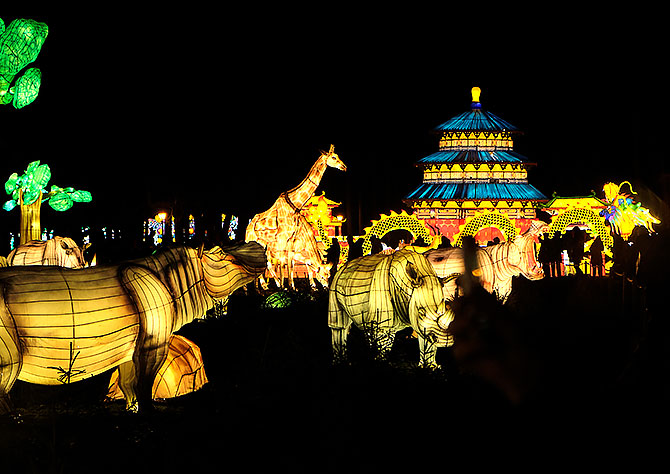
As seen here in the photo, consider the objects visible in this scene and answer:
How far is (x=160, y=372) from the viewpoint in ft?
21.9

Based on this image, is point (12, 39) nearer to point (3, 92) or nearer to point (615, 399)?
point (3, 92)

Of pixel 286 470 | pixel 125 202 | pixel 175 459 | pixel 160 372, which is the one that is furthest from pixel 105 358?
pixel 125 202

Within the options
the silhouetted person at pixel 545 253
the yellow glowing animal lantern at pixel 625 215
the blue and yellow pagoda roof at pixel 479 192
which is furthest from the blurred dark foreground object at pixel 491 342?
the blue and yellow pagoda roof at pixel 479 192

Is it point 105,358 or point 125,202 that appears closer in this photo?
point 105,358

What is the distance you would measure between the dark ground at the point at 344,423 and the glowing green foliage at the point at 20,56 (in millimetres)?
15356

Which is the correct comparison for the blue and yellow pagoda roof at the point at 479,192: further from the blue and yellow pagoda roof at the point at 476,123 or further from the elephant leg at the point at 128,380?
the elephant leg at the point at 128,380

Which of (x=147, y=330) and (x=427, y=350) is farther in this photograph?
(x=427, y=350)

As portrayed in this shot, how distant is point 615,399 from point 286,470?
9.63 feet

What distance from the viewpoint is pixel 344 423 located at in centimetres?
586

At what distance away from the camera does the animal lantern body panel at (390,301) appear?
8344 millimetres

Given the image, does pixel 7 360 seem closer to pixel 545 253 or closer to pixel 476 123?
pixel 545 253

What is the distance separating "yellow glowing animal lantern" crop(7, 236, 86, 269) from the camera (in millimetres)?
13609

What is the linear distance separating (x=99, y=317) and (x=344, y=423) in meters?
1.81

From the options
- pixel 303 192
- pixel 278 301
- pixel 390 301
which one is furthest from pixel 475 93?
pixel 390 301
